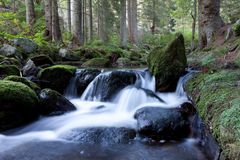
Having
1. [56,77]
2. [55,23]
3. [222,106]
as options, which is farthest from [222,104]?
[55,23]

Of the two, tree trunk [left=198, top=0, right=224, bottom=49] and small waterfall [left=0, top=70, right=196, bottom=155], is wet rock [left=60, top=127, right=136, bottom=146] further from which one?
tree trunk [left=198, top=0, right=224, bottom=49]

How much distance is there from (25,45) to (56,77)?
12.9 feet

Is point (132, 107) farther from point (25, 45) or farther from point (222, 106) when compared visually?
point (25, 45)

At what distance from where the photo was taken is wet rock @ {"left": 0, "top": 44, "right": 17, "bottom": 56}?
415 inches

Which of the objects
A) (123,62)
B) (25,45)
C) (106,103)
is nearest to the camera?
(106,103)

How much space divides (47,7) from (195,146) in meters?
11.6

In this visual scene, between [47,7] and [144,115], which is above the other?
[47,7]

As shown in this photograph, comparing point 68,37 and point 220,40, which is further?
point 68,37

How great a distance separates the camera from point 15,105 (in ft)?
20.5

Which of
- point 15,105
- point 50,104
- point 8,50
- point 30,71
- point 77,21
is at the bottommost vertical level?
point 50,104

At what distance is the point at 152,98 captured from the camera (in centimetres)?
741

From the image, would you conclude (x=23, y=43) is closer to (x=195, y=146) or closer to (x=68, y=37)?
(x=68, y=37)

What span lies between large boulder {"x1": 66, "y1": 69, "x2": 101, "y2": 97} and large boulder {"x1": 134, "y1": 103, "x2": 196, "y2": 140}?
10.9 feet

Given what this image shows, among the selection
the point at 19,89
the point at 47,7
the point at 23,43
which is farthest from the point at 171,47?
the point at 47,7
